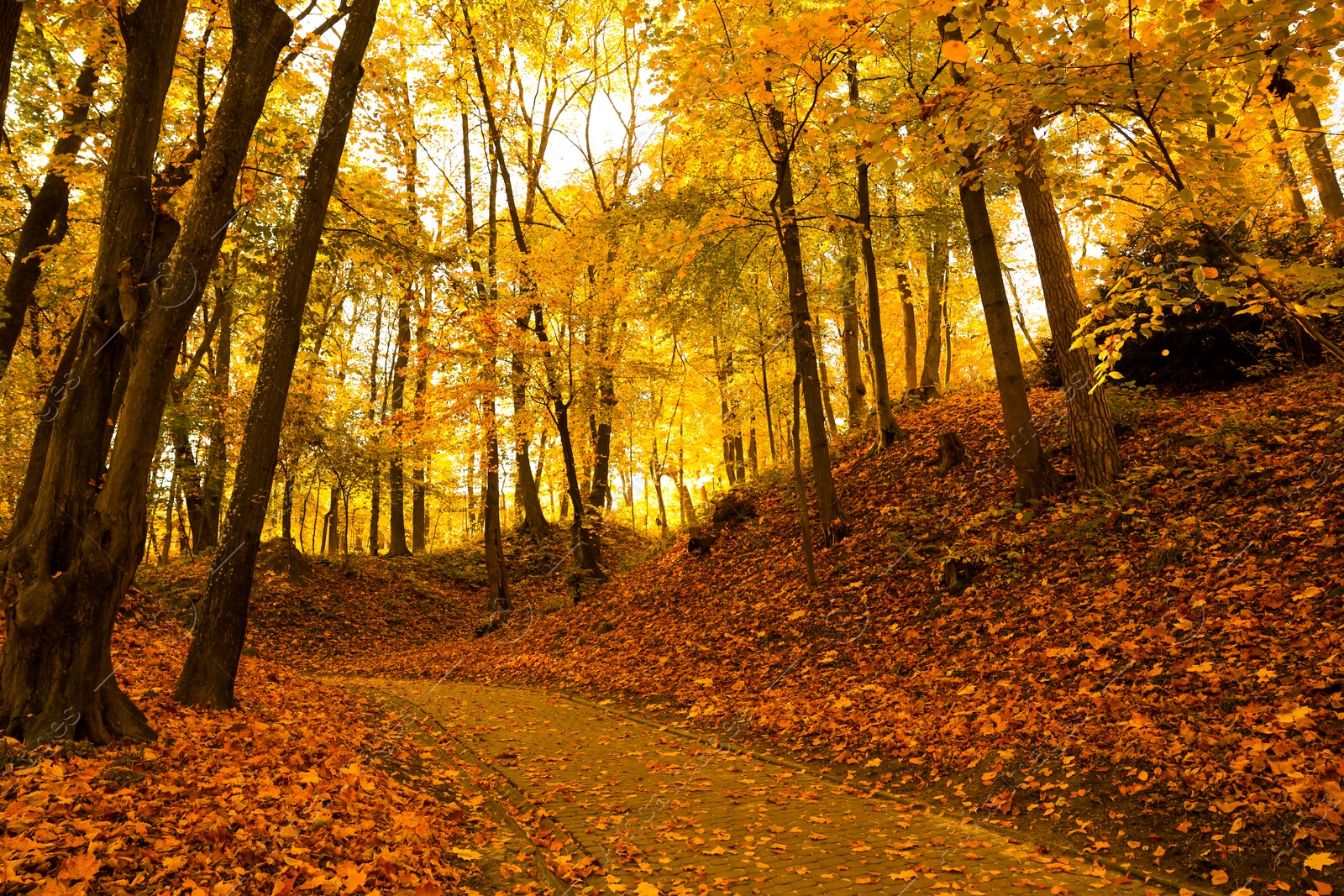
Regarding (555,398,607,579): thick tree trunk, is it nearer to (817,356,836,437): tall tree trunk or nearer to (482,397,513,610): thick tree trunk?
(482,397,513,610): thick tree trunk

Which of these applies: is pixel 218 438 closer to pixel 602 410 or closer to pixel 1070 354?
pixel 602 410

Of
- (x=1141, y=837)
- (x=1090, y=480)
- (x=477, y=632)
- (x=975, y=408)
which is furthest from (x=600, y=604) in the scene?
(x=1141, y=837)

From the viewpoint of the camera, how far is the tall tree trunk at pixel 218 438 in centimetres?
1758

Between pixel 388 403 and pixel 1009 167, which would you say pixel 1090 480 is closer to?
pixel 1009 167

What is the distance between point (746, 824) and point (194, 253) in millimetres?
6073

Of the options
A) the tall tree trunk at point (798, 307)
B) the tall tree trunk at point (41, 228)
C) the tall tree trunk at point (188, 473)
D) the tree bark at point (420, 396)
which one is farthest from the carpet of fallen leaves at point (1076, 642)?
the tall tree trunk at point (41, 228)

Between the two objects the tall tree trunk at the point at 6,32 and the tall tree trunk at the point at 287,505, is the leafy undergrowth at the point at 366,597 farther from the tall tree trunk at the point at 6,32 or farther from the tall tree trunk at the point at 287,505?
the tall tree trunk at the point at 6,32

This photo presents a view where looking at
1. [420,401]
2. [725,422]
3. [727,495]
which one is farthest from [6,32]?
[725,422]

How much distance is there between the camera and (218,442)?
59.7ft

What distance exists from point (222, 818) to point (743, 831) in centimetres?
323

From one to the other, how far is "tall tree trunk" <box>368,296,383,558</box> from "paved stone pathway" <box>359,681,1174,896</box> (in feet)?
48.0

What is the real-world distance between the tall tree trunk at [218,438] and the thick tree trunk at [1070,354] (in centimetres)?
1489

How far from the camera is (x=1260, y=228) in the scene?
36.7ft

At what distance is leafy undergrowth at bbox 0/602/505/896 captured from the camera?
3221 mm
